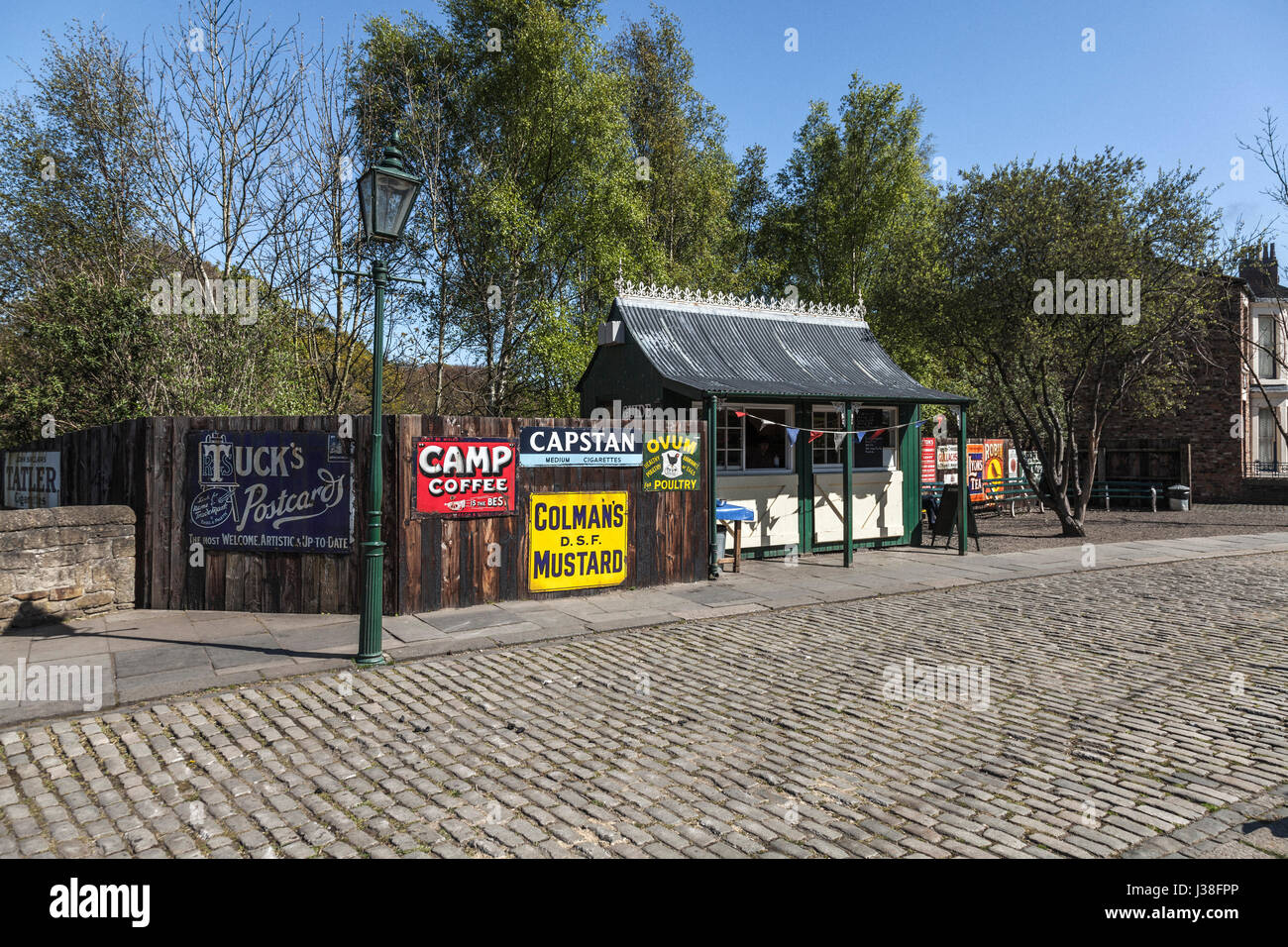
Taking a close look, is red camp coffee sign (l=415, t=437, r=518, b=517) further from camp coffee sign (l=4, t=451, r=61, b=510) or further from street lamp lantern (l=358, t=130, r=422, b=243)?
camp coffee sign (l=4, t=451, r=61, b=510)

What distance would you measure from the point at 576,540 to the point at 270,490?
388cm

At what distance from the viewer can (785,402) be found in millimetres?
14570

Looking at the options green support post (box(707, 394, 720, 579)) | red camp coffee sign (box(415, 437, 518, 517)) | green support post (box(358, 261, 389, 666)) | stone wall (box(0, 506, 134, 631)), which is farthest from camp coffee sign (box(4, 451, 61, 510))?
green support post (box(707, 394, 720, 579))

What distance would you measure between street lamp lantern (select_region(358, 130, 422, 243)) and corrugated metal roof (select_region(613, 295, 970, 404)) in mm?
6079

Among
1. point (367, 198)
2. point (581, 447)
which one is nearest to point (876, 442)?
point (581, 447)

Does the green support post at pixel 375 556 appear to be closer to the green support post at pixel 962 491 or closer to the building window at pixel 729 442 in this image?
the building window at pixel 729 442

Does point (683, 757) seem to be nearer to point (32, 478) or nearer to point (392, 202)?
point (392, 202)

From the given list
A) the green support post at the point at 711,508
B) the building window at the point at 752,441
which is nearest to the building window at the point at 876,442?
the building window at the point at 752,441

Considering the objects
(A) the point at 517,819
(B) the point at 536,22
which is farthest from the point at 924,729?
(B) the point at 536,22

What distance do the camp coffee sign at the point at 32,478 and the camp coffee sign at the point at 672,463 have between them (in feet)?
29.5

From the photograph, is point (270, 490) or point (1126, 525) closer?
point (270, 490)

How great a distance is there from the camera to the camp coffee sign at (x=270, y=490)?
9.29 meters

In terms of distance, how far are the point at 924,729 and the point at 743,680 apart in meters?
1.74
